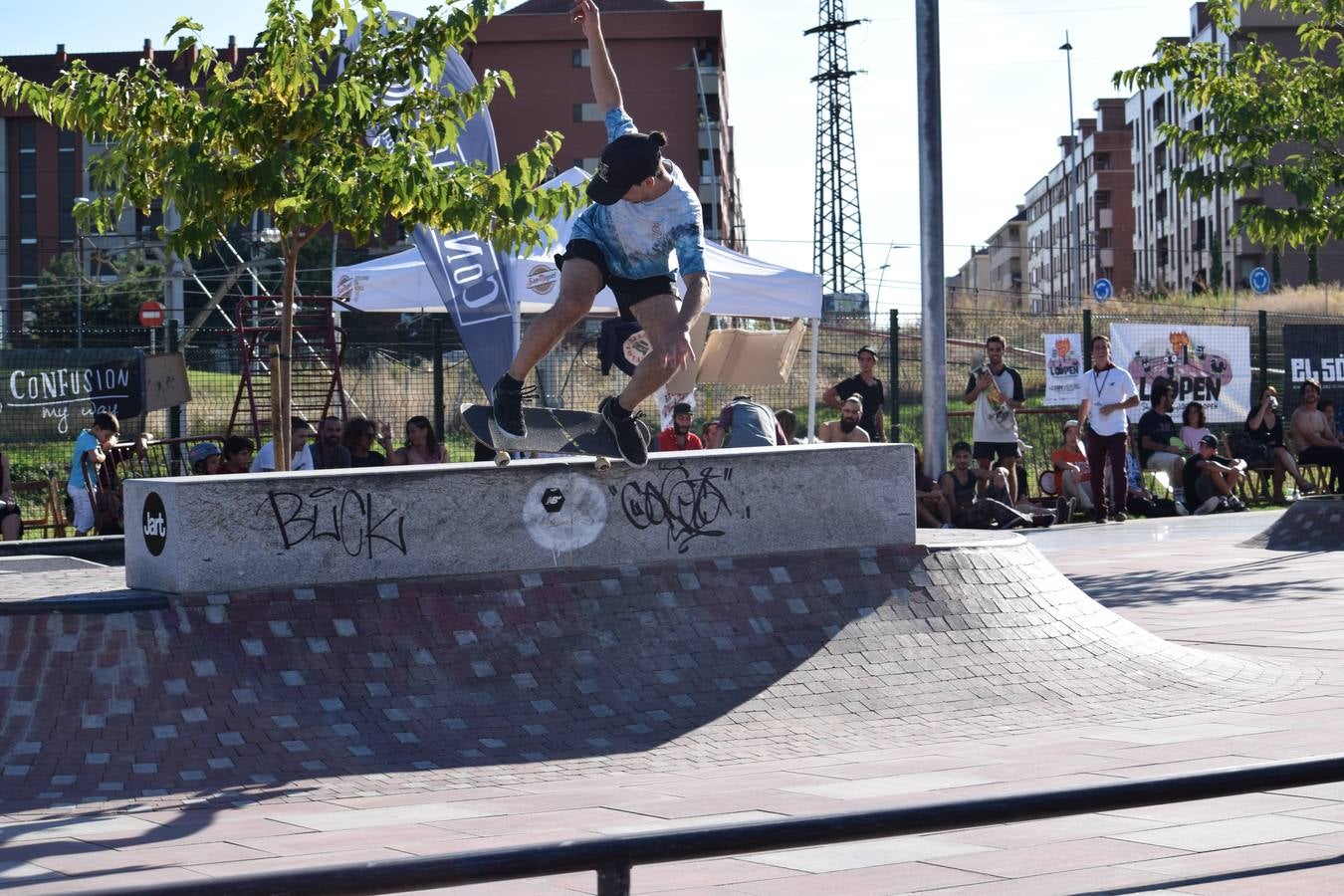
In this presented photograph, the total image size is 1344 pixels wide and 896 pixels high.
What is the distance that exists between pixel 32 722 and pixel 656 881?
9.55 feet

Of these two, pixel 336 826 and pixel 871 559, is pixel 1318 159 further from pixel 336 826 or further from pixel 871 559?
pixel 336 826

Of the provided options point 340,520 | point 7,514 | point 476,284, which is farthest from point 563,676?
point 7,514

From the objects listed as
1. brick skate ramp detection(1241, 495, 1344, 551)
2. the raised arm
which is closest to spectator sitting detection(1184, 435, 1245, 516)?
brick skate ramp detection(1241, 495, 1344, 551)

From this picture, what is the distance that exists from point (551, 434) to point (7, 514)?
702cm

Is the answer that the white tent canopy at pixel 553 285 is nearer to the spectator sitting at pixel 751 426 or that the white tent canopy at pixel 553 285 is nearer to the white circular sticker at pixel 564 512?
the spectator sitting at pixel 751 426

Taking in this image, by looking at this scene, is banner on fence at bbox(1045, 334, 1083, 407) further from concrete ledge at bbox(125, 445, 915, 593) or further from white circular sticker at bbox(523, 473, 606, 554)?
white circular sticker at bbox(523, 473, 606, 554)

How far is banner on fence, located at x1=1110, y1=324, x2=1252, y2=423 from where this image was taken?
20.0 meters

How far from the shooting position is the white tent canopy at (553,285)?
1434cm

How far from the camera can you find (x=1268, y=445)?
2005cm

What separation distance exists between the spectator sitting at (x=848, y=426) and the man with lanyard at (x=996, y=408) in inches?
60.7

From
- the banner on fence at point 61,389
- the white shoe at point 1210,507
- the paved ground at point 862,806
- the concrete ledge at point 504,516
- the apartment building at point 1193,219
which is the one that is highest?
the apartment building at point 1193,219

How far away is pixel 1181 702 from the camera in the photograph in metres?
7.39

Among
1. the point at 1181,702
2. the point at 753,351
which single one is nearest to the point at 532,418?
the point at 1181,702

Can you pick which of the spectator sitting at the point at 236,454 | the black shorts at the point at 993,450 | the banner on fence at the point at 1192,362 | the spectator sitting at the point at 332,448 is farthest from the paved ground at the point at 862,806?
the banner on fence at the point at 1192,362
